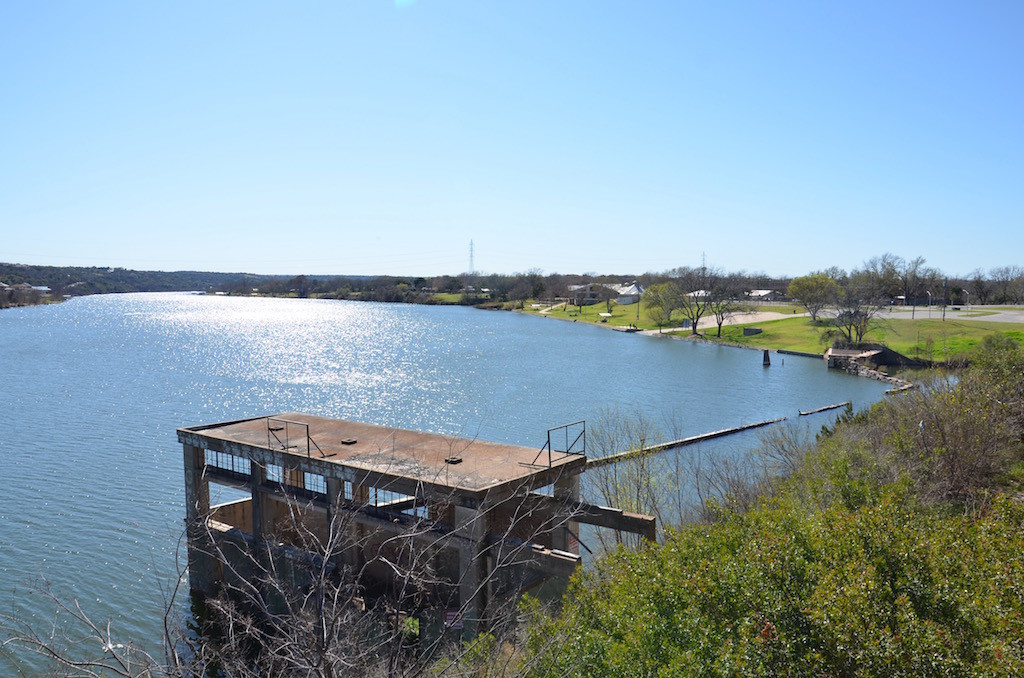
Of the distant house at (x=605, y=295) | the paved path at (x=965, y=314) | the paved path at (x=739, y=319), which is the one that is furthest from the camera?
the distant house at (x=605, y=295)

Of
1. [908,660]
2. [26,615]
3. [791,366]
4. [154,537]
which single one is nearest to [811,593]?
[908,660]

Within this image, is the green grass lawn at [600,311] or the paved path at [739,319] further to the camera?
the green grass lawn at [600,311]

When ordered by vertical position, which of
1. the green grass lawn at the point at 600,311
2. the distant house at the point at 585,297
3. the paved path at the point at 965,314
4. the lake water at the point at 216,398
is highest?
the distant house at the point at 585,297

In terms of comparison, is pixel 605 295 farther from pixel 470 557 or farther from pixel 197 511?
pixel 470 557

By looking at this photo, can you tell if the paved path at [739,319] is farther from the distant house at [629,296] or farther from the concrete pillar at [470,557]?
the concrete pillar at [470,557]

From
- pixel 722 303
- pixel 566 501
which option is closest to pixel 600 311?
pixel 722 303

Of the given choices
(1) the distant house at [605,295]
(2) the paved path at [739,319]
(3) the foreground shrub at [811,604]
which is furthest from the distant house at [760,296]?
(3) the foreground shrub at [811,604]

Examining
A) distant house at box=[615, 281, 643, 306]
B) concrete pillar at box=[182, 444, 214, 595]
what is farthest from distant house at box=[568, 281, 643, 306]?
concrete pillar at box=[182, 444, 214, 595]

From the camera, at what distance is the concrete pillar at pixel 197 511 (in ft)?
77.1

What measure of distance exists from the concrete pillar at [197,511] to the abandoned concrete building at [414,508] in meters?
0.04

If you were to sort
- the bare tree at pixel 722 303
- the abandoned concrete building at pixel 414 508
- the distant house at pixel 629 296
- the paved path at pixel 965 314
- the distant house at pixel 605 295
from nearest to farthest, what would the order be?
the abandoned concrete building at pixel 414 508
the paved path at pixel 965 314
the bare tree at pixel 722 303
the distant house at pixel 629 296
the distant house at pixel 605 295

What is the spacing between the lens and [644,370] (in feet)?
251

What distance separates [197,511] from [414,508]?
33.1ft

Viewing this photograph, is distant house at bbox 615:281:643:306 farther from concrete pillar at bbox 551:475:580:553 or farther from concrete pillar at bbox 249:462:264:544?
concrete pillar at bbox 249:462:264:544
